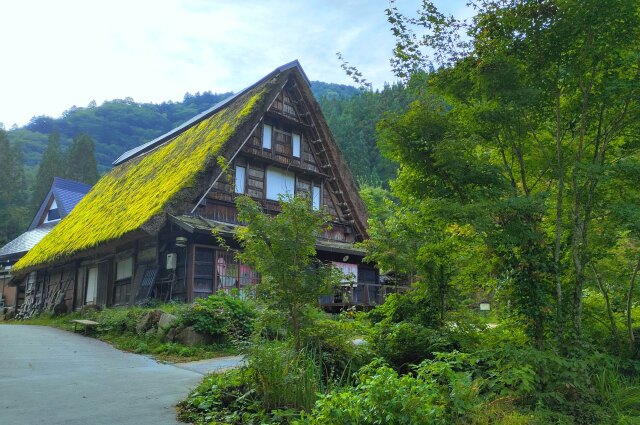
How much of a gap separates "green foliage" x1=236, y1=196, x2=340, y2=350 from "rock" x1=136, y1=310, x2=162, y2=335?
5378 mm

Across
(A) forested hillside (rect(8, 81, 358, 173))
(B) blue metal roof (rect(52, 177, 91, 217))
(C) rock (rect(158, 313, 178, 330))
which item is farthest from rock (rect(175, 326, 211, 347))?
(A) forested hillside (rect(8, 81, 358, 173))

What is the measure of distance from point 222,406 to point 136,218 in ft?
29.3

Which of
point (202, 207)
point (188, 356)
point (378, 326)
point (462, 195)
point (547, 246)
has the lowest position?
point (188, 356)

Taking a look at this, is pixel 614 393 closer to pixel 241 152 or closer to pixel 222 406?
pixel 222 406

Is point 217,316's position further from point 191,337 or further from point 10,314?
point 10,314

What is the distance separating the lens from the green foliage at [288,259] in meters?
5.24

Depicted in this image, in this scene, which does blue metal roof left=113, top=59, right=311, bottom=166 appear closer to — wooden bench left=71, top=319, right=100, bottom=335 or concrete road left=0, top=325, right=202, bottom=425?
wooden bench left=71, top=319, right=100, bottom=335

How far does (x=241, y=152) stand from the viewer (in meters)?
14.7

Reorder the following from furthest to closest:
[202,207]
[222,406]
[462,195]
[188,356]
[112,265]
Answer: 1. [112,265]
2. [202,207]
3. [188,356]
4. [462,195]
5. [222,406]

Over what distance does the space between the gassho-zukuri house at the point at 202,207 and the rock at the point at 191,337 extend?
2.23 meters

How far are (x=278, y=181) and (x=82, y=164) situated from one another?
27.6 meters

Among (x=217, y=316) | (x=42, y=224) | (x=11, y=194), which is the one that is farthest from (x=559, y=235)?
(x=11, y=194)

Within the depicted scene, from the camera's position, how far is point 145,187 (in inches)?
608

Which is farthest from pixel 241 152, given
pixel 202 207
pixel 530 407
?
pixel 530 407
